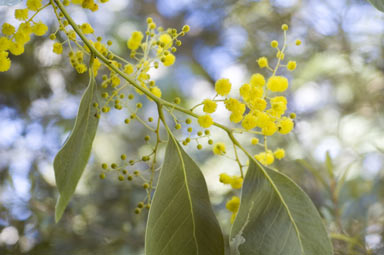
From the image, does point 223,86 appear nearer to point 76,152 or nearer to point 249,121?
point 249,121

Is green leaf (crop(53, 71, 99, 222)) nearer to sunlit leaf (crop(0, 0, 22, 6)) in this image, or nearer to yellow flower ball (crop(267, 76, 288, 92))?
sunlit leaf (crop(0, 0, 22, 6))

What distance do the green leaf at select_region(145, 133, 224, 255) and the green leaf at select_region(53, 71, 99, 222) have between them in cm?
13

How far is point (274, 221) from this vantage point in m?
0.57

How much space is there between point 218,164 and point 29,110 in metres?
0.83

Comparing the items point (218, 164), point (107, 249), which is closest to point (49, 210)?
point (107, 249)

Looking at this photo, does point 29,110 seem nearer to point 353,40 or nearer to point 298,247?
point 298,247

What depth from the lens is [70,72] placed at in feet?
Answer: 4.68

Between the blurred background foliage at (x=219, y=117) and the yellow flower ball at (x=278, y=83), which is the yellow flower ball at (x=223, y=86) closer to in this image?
the yellow flower ball at (x=278, y=83)

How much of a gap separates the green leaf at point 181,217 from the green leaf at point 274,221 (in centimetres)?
4

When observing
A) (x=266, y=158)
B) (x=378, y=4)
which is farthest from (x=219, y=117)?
(x=378, y=4)

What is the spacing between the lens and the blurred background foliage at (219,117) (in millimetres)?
1244

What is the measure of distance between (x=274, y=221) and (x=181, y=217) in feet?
0.45

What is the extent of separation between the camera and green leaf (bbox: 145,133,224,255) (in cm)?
56

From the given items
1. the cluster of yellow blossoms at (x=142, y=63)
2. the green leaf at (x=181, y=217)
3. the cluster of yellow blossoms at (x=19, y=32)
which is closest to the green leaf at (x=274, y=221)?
the green leaf at (x=181, y=217)
